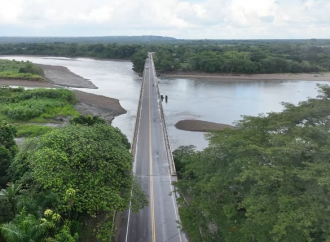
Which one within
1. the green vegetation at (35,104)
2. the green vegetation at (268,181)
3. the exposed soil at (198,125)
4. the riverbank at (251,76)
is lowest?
the exposed soil at (198,125)

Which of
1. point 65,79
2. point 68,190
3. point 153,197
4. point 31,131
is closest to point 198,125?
point 31,131

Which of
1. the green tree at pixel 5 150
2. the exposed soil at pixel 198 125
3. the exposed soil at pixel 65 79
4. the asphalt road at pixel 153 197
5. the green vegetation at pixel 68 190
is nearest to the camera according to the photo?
the green vegetation at pixel 68 190

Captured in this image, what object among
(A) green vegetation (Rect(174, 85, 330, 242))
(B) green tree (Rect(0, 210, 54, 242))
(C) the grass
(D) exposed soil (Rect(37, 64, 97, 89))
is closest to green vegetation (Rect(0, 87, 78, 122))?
(C) the grass

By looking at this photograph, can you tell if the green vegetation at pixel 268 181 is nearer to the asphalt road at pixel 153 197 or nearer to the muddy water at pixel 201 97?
the asphalt road at pixel 153 197

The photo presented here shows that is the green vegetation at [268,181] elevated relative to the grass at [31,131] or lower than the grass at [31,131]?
elevated

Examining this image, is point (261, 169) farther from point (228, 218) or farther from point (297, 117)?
point (297, 117)

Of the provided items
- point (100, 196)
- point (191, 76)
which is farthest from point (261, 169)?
point (191, 76)

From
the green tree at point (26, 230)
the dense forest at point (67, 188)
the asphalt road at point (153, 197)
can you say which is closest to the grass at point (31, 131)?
the asphalt road at point (153, 197)
